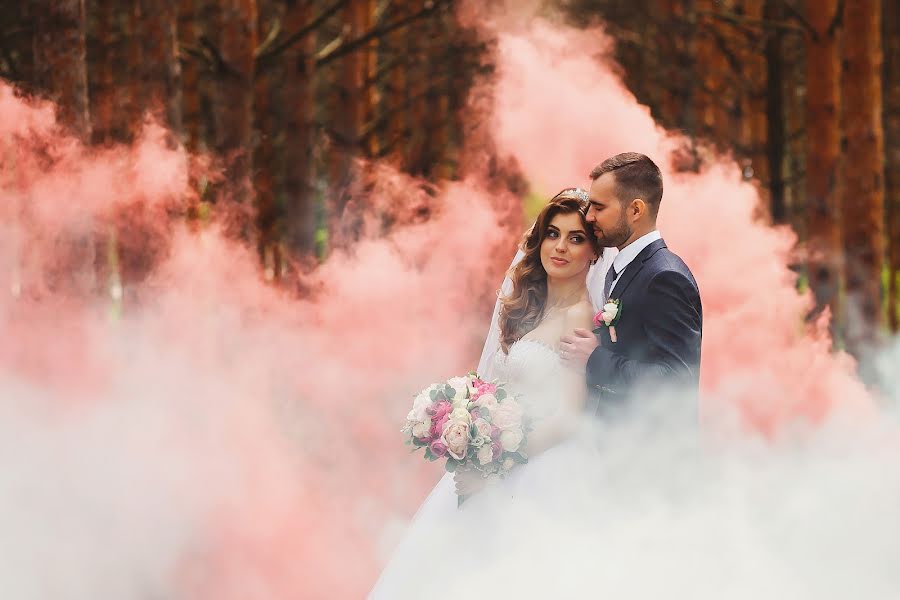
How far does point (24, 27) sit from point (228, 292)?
3037 millimetres

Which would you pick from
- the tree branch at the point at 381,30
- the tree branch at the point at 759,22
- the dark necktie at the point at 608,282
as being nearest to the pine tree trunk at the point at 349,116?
the tree branch at the point at 381,30

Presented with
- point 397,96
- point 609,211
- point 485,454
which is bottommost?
point 485,454

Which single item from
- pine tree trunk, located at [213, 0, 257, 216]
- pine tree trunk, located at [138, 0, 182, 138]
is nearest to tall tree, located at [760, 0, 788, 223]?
pine tree trunk, located at [213, 0, 257, 216]

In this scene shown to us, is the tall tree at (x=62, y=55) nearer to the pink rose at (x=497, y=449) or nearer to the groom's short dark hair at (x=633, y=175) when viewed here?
the groom's short dark hair at (x=633, y=175)

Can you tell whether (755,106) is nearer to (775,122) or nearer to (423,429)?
(775,122)

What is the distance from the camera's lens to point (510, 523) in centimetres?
449

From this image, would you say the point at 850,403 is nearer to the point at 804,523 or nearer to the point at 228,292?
the point at 804,523

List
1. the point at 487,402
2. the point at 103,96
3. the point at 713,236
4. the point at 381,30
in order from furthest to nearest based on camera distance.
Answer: the point at 381,30 < the point at 713,236 < the point at 103,96 < the point at 487,402

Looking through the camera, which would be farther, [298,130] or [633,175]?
[298,130]

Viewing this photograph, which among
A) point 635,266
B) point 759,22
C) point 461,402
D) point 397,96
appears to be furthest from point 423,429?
point 397,96

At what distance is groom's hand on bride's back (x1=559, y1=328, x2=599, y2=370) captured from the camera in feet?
14.4

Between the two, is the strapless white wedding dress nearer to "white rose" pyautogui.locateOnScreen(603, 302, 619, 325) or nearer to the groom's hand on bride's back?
the groom's hand on bride's back

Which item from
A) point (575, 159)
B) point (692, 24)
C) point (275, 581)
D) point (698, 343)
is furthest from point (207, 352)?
point (692, 24)

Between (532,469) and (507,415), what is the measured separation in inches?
11.9
